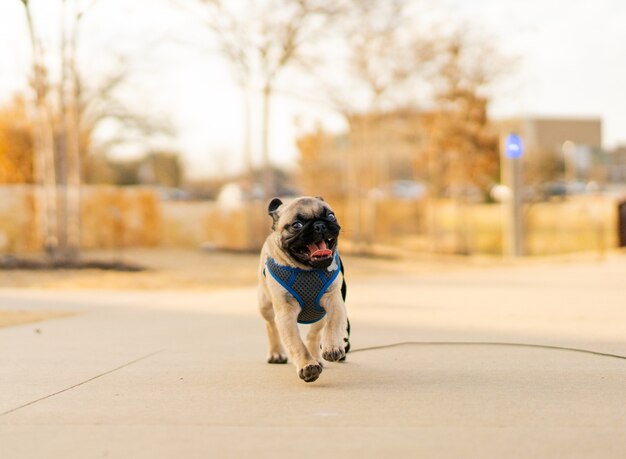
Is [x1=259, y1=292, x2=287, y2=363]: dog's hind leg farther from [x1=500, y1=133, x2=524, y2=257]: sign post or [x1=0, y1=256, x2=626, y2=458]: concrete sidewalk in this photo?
[x1=500, y1=133, x2=524, y2=257]: sign post

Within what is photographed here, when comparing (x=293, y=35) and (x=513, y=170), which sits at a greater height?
(x=293, y=35)

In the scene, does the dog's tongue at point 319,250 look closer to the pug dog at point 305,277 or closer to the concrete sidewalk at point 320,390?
the pug dog at point 305,277

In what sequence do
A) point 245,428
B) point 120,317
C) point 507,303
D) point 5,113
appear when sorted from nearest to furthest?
point 245,428, point 120,317, point 507,303, point 5,113

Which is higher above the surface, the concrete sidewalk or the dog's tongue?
the dog's tongue

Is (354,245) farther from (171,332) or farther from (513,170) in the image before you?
(171,332)

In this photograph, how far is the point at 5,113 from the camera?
36156 mm

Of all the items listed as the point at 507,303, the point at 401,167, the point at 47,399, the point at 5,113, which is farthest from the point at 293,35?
the point at 401,167

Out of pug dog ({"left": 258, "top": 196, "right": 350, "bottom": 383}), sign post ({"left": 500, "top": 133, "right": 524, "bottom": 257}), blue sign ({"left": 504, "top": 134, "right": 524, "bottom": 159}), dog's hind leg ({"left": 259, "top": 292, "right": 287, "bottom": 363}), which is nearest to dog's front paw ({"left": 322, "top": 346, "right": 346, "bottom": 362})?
pug dog ({"left": 258, "top": 196, "right": 350, "bottom": 383})

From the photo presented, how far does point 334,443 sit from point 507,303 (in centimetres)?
883

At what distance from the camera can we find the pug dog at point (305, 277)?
613 centimetres

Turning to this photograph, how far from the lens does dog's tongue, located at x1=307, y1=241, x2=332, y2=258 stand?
6164 mm

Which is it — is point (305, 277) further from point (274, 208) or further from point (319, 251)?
point (274, 208)

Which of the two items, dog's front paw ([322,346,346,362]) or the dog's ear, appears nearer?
dog's front paw ([322,346,346,362])

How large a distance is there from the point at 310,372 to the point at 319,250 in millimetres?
777
